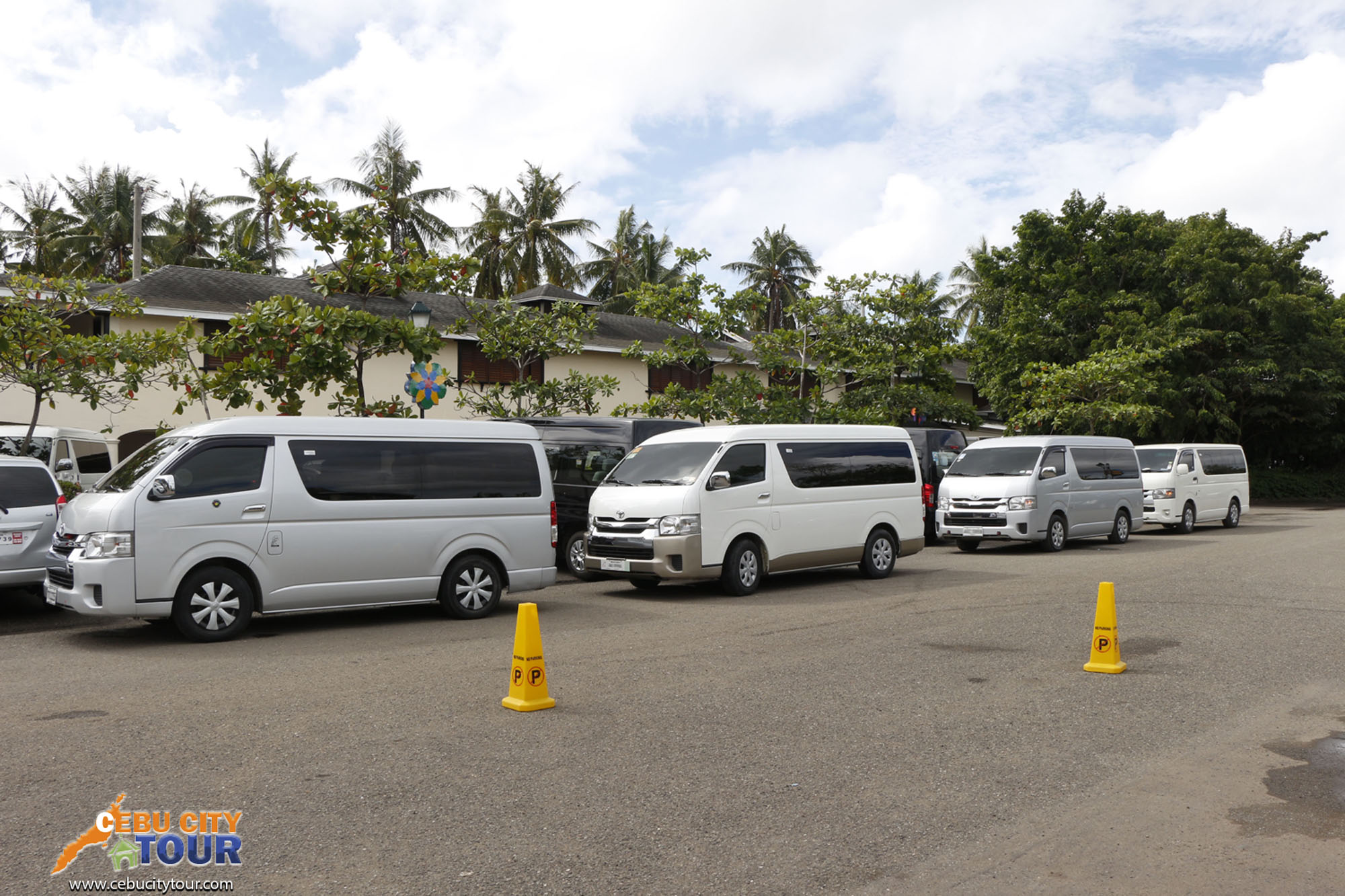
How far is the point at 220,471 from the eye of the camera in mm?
10109

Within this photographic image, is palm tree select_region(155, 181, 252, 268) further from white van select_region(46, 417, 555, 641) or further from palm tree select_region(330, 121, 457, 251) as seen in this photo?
white van select_region(46, 417, 555, 641)

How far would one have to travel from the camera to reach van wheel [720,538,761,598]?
13.4 metres

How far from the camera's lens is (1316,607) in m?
12.2

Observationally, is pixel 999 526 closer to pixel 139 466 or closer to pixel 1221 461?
pixel 1221 461

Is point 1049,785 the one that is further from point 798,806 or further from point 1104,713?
point 1104,713

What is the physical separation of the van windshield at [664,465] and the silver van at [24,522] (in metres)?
6.17

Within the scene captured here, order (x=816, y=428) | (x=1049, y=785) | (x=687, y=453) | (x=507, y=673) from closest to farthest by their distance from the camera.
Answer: (x=1049, y=785) < (x=507, y=673) < (x=687, y=453) < (x=816, y=428)

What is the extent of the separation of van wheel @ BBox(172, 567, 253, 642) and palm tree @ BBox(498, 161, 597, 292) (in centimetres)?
3793

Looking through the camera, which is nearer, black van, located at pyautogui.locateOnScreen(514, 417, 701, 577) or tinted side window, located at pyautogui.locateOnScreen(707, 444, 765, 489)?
tinted side window, located at pyautogui.locateOnScreen(707, 444, 765, 489)

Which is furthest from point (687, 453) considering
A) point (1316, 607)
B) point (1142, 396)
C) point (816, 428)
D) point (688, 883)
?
point (1142, 396)

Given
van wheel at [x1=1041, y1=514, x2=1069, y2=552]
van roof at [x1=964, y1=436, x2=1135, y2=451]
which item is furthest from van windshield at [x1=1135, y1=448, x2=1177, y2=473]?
van wheel at [x1=1041, y1=514, x2=1069, y2=552]

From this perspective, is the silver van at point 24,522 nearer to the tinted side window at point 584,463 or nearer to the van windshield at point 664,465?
the van windshield at point 664,465

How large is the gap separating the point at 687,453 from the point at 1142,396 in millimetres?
24131

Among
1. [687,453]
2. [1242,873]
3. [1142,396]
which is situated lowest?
[1242,873]
